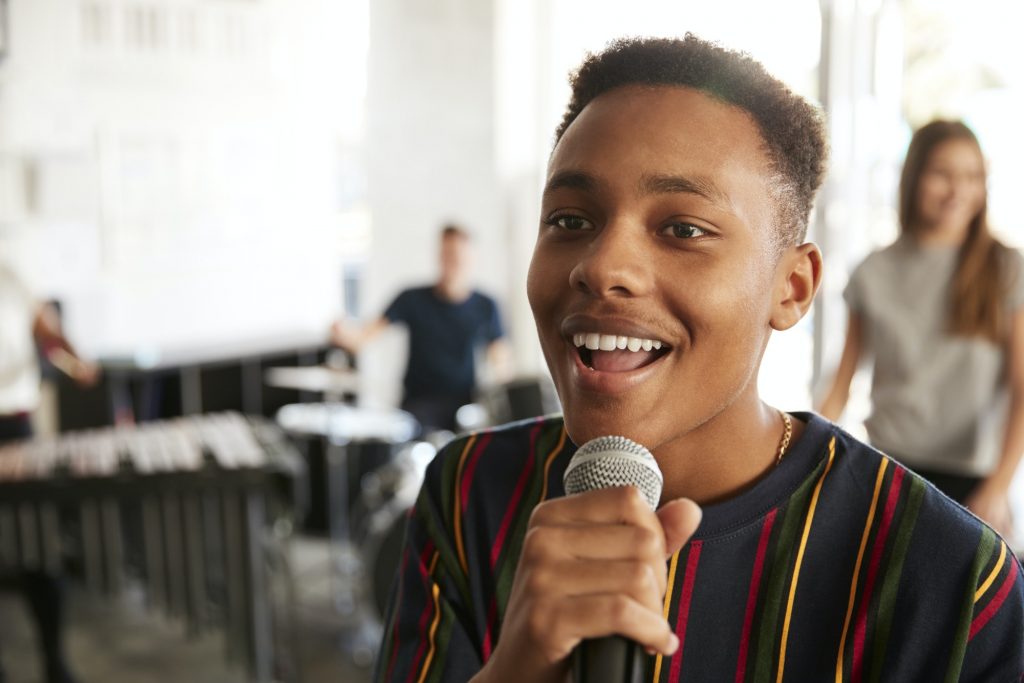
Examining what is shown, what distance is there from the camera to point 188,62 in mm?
5602

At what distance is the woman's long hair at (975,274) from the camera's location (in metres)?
2.59

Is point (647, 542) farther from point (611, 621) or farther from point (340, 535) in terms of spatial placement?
point (340, 535)

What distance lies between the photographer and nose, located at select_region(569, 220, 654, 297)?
37.1 inches

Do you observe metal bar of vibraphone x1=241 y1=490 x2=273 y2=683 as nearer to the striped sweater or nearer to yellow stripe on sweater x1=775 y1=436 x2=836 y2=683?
the striped sweater

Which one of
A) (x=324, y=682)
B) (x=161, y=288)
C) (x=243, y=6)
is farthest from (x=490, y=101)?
(x=324, y=682)

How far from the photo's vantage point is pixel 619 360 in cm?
99

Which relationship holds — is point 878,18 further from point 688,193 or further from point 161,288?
point 161,288

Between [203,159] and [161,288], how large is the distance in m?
0.81

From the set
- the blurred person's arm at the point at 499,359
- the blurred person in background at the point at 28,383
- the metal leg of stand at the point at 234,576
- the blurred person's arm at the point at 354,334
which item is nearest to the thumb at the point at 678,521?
the metal leg of stand at the point at 234,576

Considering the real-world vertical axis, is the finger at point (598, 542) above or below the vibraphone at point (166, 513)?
above

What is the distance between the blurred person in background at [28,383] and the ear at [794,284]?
2.98m

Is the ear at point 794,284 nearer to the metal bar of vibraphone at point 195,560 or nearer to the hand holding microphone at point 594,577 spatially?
the hand holding microphone at point 594,577

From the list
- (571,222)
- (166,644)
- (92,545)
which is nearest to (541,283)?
(571,222)

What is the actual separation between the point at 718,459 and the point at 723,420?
0.15 ft
